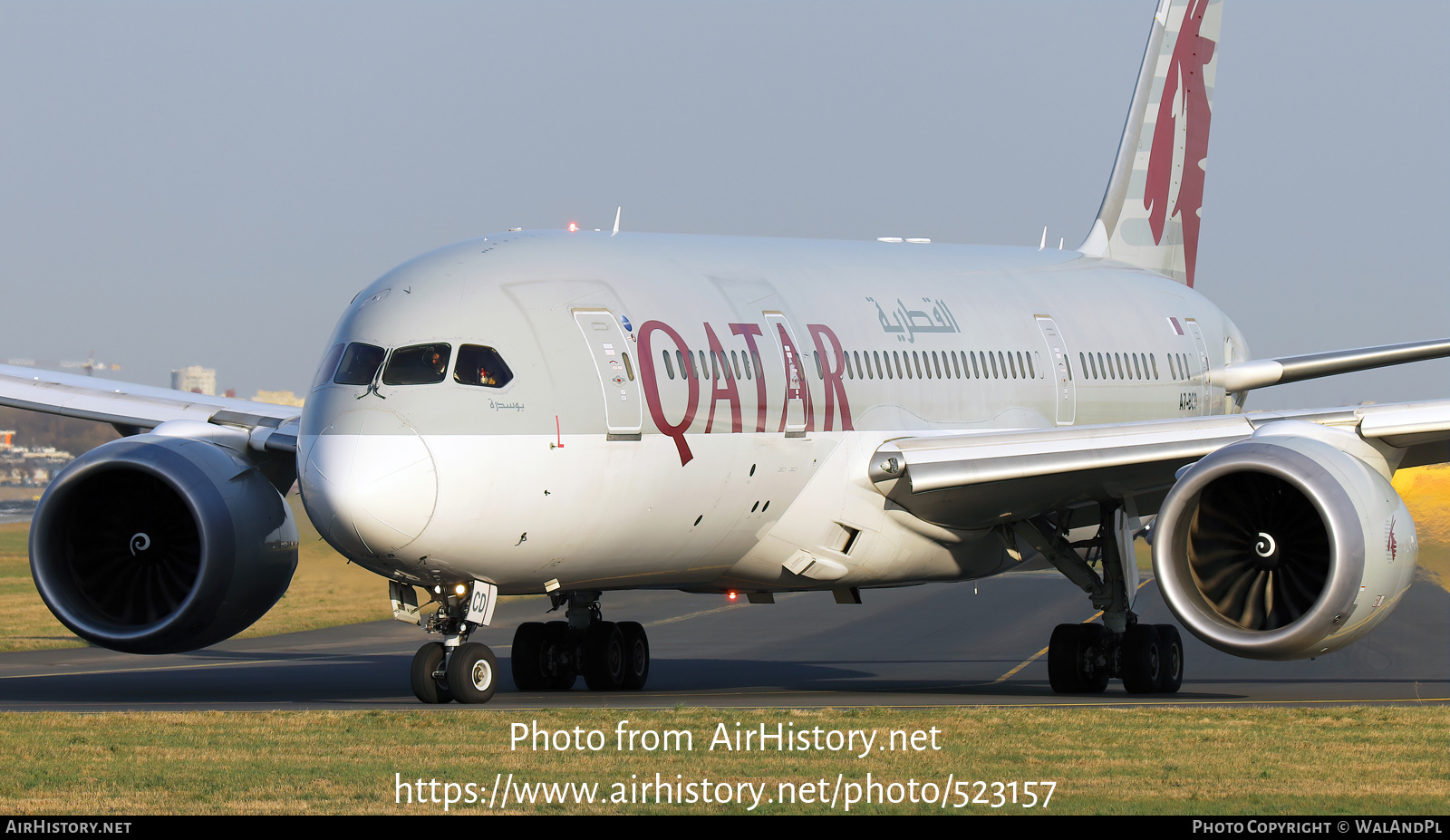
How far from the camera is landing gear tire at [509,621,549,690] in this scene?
2122 centimetres

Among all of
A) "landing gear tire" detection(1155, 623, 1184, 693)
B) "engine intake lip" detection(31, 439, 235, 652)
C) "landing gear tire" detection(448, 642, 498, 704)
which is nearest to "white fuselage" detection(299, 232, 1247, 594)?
"landing gear tire" detection(448, 642, 498, 704)

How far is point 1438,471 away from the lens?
3400cm

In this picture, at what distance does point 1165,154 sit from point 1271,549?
13327mm

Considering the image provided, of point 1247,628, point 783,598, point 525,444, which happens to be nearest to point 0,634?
point 783,598

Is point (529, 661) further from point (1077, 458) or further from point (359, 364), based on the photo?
point (359, 364)

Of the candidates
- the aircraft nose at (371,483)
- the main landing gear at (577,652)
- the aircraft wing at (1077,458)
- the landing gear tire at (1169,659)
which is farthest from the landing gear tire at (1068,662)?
the aircraft nose at (371,483)

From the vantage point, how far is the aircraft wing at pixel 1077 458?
17719 mm

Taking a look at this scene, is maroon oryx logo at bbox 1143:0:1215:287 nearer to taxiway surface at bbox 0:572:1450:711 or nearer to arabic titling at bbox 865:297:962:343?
taxiway surface at bbox 0:572:1450:711

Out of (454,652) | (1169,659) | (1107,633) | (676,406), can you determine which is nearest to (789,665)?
(1107,633)

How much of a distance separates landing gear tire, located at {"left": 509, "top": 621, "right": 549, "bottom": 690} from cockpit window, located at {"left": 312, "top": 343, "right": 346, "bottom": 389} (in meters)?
5.87

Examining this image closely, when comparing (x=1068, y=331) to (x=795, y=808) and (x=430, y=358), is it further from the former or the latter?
(x=795, y=808)

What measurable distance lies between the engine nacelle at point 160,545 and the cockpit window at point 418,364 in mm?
3755

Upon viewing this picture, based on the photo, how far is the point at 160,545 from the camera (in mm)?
19281
